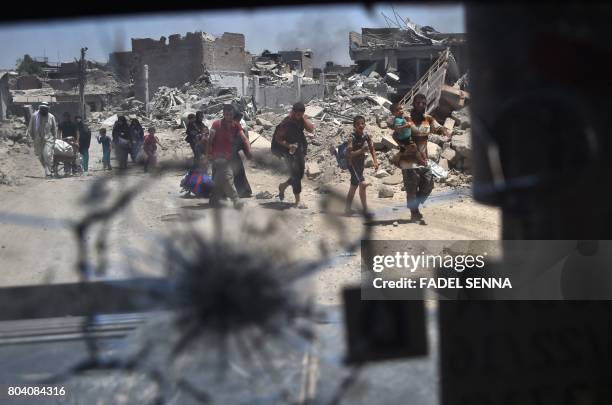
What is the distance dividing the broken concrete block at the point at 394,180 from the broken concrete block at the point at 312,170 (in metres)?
1.16

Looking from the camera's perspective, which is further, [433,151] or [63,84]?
[63,84]

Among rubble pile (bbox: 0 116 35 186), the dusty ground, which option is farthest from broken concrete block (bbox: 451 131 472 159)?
rubble pile (bbox: 0 116 35 186)

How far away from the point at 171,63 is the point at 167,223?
24.3 meters

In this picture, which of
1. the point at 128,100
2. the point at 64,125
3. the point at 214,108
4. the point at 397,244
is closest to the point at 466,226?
the point at 397,244

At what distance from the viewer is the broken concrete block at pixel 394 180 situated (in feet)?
37.4

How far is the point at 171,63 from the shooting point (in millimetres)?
26156

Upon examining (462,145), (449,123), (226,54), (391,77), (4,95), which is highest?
(226,54)

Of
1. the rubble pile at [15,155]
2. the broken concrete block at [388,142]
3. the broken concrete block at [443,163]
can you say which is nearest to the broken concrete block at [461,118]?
the broken concrete block at [388,142]

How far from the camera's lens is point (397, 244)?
5.89m

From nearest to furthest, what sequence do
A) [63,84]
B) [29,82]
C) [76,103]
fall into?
[76,103] < [29,82] < [63,84]

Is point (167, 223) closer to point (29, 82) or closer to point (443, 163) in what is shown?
point (443, 163)

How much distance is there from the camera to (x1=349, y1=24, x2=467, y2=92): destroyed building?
24.4 metres

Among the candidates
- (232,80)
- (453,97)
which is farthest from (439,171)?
(232,80)

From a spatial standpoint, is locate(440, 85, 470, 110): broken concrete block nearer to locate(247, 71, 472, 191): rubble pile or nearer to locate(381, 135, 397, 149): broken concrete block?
locate(247, 71, 472, 191): rubble pile
